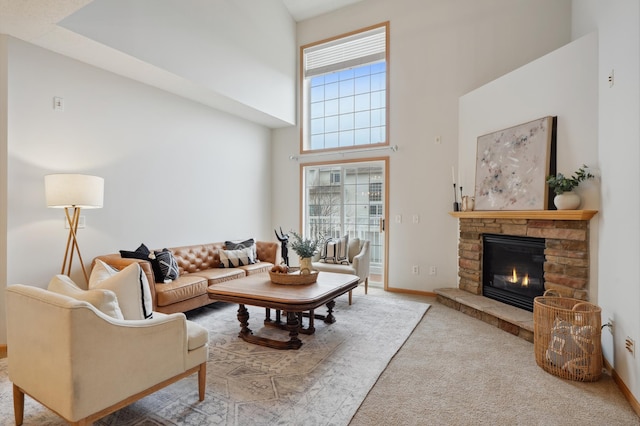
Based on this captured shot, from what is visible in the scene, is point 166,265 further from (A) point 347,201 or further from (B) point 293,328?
(A) point 347,201

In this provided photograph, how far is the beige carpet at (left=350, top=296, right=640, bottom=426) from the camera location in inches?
79.0

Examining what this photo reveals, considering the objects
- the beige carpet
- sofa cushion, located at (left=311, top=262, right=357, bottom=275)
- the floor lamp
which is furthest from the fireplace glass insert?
the floor lamp

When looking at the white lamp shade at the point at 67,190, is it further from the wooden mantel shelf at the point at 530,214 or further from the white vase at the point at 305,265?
the wooden mantel shelf at the point at 530,214

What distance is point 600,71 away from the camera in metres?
2.83

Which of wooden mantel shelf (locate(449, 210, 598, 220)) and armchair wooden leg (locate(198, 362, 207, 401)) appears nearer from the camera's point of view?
armchair wooden leg (locate(198, 362, 207, 401))

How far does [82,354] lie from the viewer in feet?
5.15

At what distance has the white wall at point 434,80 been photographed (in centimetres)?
441

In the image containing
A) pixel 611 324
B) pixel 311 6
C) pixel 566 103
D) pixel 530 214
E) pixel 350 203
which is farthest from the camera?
pixel 350 203

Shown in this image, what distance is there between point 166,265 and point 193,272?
0.69 meters

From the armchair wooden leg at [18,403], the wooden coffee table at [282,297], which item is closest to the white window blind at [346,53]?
the wooden coffee table at [282,297]

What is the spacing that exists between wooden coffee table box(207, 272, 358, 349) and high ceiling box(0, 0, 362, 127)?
251 cm

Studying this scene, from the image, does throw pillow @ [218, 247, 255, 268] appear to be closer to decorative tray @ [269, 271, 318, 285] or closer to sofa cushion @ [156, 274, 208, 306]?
sofa cushion @ [156, 274, 208, 306]

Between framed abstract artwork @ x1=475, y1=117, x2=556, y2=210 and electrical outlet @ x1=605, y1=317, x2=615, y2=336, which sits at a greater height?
framed abstract artwork @ x1=475, y1=117, x2=556, y2=210

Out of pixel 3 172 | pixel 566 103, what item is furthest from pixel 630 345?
pixel 3 172
